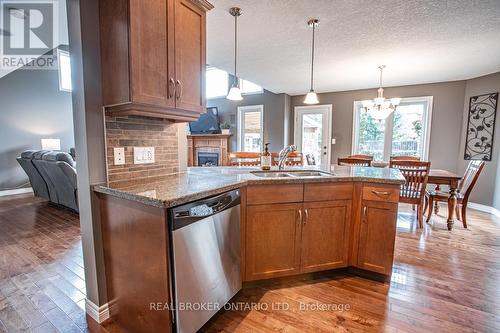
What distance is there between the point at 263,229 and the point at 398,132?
4.80 meters

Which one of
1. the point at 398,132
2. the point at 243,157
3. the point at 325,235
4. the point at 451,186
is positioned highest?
the point at 398,132

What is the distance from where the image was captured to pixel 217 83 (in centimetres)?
696

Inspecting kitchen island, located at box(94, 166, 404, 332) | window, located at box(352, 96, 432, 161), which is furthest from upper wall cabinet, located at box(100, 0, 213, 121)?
window, located at box(352, 96, 432, 161)

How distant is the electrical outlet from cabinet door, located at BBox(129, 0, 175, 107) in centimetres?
41

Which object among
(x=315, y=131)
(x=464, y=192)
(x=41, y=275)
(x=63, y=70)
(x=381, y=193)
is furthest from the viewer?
(x=315, y=131)

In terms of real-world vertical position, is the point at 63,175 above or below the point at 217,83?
below

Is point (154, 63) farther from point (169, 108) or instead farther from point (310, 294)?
point (310, 294)

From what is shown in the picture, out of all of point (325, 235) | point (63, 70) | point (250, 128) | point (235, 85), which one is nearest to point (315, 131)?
point (250, 128)

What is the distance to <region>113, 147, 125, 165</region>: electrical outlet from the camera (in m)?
1.55

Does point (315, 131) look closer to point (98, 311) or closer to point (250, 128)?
point (250, 128)

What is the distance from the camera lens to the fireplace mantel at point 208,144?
6.64 m

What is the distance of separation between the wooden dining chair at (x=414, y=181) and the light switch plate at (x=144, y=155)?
3.03 m

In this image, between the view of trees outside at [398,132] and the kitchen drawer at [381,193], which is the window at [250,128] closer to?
the view of trees outside at [398,132]

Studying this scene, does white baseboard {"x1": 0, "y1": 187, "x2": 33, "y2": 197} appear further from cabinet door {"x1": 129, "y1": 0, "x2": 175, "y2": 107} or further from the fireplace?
cabinet door {"x1": 129, "y1": 0, "x2": 175, "y2": 107}
